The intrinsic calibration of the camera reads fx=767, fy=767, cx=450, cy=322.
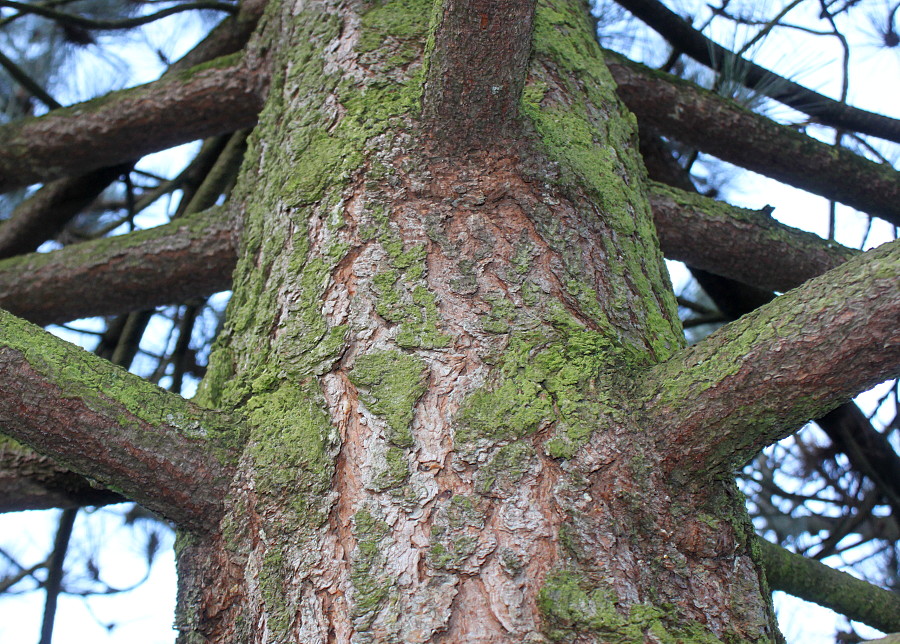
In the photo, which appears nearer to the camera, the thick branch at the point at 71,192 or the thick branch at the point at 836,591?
the thick branch at the point at 836,591

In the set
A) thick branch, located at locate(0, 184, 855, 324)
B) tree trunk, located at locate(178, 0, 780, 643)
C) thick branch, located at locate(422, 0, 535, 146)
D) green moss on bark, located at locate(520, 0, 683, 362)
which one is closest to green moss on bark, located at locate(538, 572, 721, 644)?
tree trunk, located at locate(178, 0, 780, 643)

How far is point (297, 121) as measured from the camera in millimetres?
1265

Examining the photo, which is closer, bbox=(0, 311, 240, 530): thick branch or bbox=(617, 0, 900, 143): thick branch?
bbox=(0, 311, 240, 530): thick branch

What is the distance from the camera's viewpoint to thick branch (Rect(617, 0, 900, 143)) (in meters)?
2.07

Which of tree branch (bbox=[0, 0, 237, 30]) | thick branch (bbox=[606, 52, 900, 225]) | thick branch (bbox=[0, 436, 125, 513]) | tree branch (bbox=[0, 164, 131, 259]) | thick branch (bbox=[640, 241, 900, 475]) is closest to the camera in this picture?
thick branch (bbox=[640, 241, 900, 475])

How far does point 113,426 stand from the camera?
88 centimetres

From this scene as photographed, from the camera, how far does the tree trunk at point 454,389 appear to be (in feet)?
2.61

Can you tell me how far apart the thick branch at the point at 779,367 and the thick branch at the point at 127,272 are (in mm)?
1058

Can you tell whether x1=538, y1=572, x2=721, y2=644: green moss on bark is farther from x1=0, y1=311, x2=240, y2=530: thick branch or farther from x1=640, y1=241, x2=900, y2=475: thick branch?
x1=0, y1=311, x2=240, y2=530: thick branch

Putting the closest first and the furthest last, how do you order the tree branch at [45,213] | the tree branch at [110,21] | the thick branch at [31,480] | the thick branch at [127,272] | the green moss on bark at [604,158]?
the green moss on bark at [604,158] < the thick branch at [31,480] < the thick branch at [127,272] < the tree branch at [110,21] < the tree branch at [45,213]

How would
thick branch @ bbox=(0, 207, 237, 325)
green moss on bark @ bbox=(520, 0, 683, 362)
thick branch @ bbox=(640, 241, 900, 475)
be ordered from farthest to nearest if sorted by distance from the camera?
thick branch @ bbox=(0, 207, 237, 325) < green moss on bark @ bbox=(520, 0, 683, 362) < thick branch @ bbox=(640, 241, 900, 475)

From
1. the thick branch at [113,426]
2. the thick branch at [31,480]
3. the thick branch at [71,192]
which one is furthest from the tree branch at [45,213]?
the thick branch at [113,426]

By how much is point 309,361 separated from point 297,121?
0.49 meters

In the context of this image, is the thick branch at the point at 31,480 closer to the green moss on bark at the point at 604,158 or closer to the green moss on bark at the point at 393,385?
the green moss on bark at the point at 393,385
